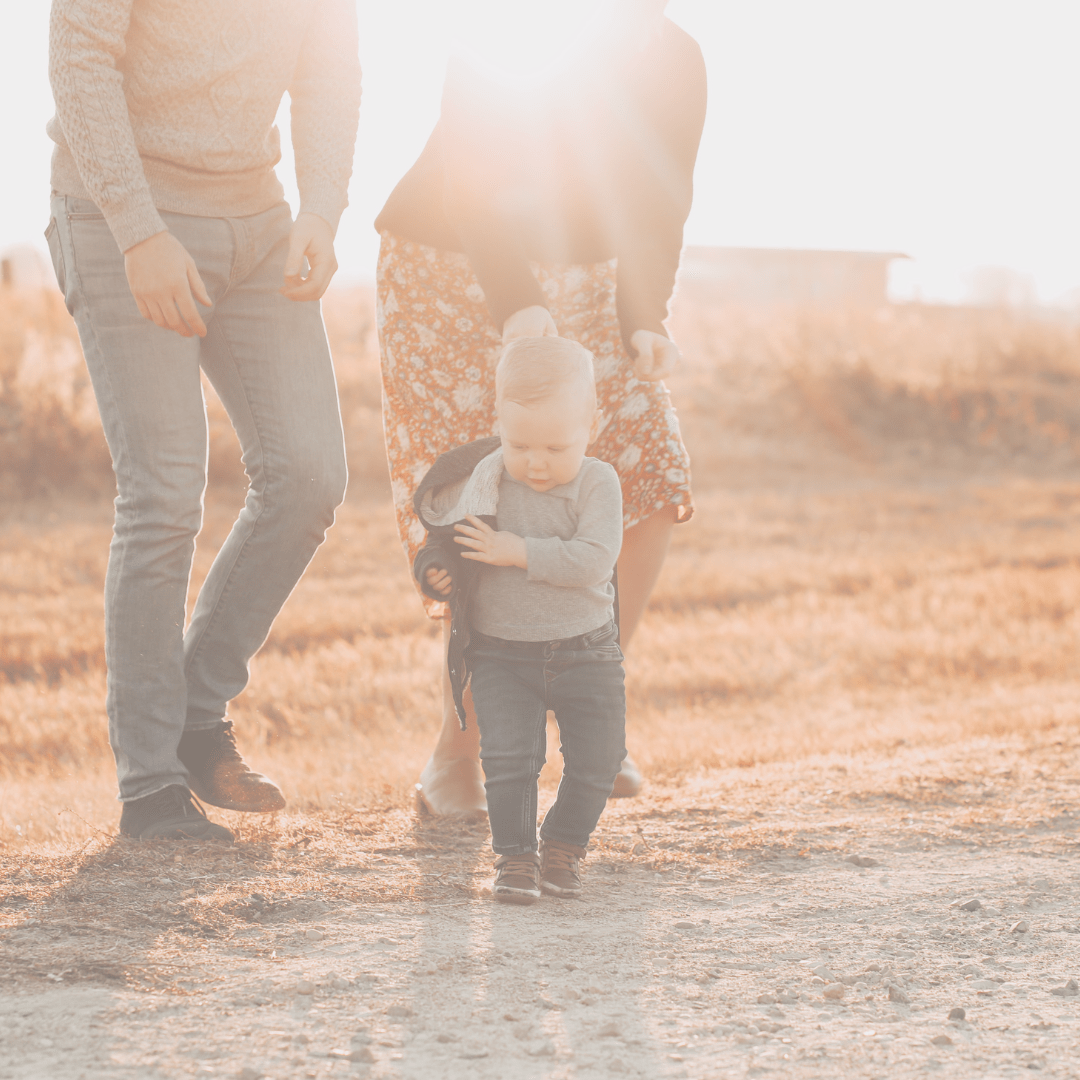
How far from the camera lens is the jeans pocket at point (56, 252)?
2.73 meters

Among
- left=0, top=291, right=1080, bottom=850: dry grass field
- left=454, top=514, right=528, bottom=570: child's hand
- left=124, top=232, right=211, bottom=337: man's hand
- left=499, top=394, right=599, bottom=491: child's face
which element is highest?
left=124, top=232, right=211, bottom=337: man's hand

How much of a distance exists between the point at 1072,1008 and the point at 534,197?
2.06 metres

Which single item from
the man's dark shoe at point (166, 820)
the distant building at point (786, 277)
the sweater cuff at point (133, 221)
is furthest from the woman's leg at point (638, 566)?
the distant building at point (786, 277)

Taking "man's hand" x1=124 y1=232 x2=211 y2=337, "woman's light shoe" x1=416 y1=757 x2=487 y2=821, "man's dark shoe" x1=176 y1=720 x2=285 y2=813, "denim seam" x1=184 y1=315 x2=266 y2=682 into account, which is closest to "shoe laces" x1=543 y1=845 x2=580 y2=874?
"woman's light shoe" x1=416 y1=757 x2=487 y2=821

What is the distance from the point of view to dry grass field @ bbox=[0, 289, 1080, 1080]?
1.92 metres

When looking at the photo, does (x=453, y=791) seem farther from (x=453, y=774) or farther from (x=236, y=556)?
(x=236, y=556)

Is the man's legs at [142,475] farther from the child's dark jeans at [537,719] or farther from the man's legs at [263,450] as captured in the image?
the child's dark jeans at [537,719]

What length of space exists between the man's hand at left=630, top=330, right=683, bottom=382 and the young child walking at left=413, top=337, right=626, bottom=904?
0.53 metres

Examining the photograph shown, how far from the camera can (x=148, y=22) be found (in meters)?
2.64

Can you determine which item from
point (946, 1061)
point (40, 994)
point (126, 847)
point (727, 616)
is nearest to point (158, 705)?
point (126, 847)

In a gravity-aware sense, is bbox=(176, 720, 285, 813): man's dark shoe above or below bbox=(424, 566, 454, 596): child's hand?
below

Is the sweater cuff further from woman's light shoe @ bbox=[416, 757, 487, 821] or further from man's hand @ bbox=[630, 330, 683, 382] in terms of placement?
woman's light shoe @ bbox=[416, 757, 487, 821]

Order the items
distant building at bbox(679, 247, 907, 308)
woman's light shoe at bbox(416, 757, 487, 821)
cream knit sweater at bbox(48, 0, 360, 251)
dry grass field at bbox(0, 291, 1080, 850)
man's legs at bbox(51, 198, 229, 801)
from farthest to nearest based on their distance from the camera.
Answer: distant building at bbox(679, 247, 907, 308)
dry grass field at bbox(0, 291, 1080, 850)
woman's light shoe at bbox(416, 757, 487, 821)
man's legs at bbox(51, 198, 229, 801)
cream knit sweater at bbox(48, 0, 360, 251)

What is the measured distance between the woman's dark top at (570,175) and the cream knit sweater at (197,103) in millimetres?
249
